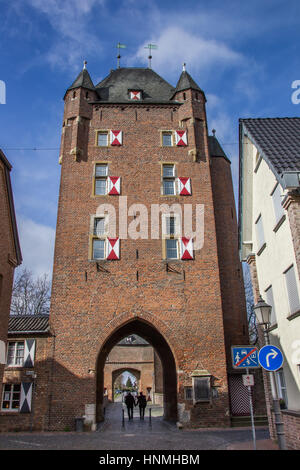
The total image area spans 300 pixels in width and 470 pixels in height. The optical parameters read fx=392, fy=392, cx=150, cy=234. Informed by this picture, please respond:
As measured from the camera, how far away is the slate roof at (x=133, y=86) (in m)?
22.9

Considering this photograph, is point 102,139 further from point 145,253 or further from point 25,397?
point 25,397

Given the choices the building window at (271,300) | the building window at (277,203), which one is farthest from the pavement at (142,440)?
the building window at (277,203)

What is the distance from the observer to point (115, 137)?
67.6 ft

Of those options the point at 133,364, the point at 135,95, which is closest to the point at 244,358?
the point at 135,95

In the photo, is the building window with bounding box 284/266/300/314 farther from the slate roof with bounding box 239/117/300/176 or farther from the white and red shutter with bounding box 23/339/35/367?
the white and red shutter with bounding box 23/339/35/367

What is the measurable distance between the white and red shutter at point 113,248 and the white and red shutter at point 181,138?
20.9 feet

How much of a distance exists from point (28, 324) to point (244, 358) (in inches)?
437

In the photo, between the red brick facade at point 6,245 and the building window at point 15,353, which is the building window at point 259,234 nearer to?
the red brick facade at point 6,245

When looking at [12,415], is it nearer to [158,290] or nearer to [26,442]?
[26,442]

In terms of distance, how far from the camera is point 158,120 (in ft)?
70.2

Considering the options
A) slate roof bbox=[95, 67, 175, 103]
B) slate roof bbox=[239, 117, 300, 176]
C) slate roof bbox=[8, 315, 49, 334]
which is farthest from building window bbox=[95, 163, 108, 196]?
slate roof bbox=[239, 117, 300, 176]

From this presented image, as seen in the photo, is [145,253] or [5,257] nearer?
[5,257]

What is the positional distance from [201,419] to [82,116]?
1568cm
